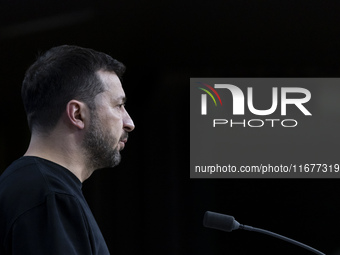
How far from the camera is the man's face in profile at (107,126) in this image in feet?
4.35

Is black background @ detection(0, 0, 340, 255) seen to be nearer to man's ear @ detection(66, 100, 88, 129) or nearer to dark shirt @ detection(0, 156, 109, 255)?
man's ear @ detection(66, 100, 88, 129)

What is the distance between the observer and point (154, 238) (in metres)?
4.35

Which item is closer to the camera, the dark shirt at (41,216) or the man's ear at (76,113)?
the dark shirt at (41,216)

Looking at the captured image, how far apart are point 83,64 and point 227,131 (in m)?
3.09

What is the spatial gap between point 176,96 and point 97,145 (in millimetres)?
3023

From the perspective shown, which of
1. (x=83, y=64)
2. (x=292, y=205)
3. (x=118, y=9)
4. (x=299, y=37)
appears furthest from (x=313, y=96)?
(x=83, y=64)

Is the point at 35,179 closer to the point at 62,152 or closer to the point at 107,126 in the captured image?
the point at 62,152

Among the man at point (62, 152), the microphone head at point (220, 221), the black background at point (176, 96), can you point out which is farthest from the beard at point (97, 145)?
the black background at point (176, 96)

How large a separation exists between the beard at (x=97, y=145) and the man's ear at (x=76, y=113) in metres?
0.02

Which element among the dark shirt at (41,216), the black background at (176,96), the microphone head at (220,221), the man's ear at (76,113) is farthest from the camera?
the black background at (176,96)

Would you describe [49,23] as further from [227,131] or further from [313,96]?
[313,96]

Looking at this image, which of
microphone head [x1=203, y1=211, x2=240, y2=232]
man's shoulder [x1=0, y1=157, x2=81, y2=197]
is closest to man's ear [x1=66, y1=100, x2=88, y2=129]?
man's shoulder [x1=0, y1=157, x2=81, y2=197]

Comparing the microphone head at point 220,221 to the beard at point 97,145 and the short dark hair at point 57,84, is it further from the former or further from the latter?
the short dark hair at point 57,84

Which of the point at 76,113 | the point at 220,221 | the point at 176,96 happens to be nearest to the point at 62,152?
the point at 76,113
